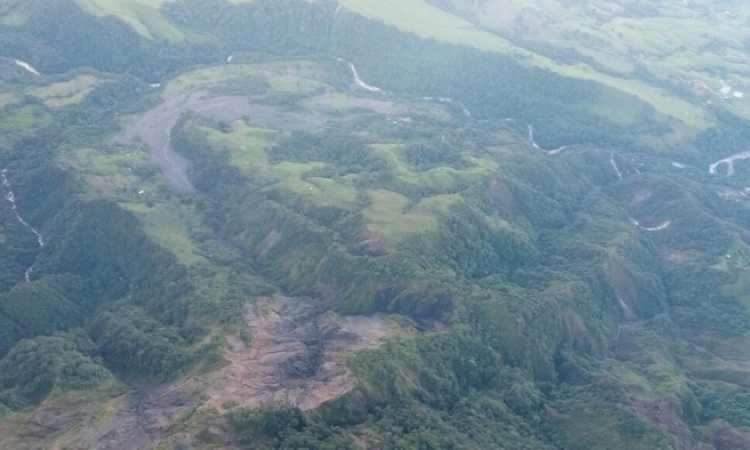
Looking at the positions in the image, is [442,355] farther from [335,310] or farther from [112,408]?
[112,408]

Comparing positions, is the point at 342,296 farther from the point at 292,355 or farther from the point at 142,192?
the point at 142,192

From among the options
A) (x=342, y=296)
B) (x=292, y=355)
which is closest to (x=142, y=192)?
(x=342, y=296)

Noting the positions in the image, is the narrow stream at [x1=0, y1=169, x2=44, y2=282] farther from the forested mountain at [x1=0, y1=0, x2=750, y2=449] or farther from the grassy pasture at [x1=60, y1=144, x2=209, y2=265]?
the grassy pasture at [x1=60, y1=144, x2=209, y2=265]

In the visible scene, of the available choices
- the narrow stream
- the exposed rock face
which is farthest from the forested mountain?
the narrow stream

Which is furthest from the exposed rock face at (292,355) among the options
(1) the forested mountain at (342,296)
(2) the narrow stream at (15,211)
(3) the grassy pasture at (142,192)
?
(2) the narrow stream at (15,211)

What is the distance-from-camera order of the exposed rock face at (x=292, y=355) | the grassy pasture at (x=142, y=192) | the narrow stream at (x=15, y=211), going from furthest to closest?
the grassy pasture at (x=142, y=192) → the narrow stream at (x=15, y=211) → the exposed rock face at (x=292, y=355)

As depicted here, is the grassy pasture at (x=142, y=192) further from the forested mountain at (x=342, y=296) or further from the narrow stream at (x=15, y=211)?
the narrow stream at (x=15, y=211)

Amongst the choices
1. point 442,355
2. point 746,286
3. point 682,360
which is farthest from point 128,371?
point 746,286

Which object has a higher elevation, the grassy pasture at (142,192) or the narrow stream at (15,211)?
the grassy pasture at (142,192)

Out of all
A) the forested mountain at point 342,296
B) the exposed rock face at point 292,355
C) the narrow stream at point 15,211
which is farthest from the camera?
the narrow stream at point 15,211

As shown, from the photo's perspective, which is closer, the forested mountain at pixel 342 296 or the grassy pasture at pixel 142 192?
the forested mountain at pixel 342 296
